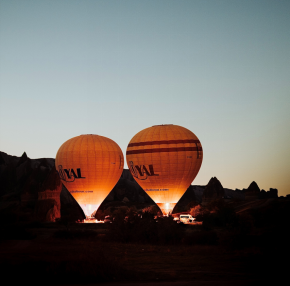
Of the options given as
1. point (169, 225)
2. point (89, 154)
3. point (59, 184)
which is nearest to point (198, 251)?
point (169, 225)

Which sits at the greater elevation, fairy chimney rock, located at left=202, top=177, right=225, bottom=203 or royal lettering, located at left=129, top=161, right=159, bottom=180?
fairy chimney rock, located at left=202, top=177, right=225, bottom=203

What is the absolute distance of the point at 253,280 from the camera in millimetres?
16094

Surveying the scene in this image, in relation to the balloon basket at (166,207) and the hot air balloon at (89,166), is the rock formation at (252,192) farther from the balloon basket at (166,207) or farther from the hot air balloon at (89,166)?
the balloon basket at (166,207)

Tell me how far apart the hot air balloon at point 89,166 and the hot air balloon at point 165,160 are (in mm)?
3443

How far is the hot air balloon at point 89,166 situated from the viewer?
50.5m

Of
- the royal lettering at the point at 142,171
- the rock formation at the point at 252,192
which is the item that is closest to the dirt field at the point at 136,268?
the royal lettering at the point at 142,171

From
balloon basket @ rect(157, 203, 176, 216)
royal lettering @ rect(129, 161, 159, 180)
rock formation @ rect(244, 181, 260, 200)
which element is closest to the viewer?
royal lettering @ rect(129, 161, 159, 180)

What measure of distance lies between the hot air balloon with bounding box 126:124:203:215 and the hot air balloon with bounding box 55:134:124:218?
3443 mm

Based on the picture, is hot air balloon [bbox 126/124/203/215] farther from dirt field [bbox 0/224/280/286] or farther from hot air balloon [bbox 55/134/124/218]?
dirt field [bbox 0/224/280/286]

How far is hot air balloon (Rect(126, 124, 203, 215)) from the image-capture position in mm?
46625

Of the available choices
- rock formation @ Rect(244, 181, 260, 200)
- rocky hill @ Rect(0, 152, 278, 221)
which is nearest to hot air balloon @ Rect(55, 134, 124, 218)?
rocky hill @ Rect(0, 152, 278, 221)

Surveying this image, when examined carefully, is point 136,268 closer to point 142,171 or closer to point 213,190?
point 142,171

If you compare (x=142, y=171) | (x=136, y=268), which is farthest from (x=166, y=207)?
(x=136, y=268)

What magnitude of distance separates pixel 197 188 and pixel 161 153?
119 metres
